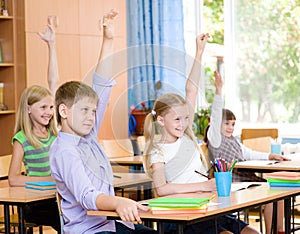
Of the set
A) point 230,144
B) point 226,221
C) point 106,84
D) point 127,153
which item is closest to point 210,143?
point 230,144

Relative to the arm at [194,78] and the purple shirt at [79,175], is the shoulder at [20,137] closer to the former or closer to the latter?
the purple shirt at [79,175]

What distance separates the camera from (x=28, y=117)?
3791 mm

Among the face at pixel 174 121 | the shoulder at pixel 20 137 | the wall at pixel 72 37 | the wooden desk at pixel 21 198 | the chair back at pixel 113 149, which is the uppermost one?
the wall at pixel 72 37

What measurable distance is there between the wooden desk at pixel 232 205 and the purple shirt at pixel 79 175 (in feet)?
0.61

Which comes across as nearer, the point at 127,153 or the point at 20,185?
the point at 20,185

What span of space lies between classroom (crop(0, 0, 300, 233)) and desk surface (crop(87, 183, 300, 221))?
226cm

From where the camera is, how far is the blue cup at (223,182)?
2857 mm

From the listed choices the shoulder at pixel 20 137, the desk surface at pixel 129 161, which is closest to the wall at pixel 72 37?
the desk surface at pixel 129 161

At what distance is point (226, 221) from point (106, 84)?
851 millimetres

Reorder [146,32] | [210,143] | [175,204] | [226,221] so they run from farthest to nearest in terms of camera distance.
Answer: [146,32]
[210,143]
[226,221]
[175,204]

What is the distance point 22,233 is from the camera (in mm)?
3135

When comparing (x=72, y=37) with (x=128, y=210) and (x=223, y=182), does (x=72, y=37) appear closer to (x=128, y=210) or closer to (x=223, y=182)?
(x=223, y=182)

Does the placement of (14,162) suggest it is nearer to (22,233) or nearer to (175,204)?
(22,233)

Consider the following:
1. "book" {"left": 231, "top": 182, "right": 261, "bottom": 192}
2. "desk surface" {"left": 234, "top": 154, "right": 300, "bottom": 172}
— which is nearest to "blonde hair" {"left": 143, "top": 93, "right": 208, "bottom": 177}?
"book" {"left": 231, "top": 182, "right": 261, "bottom": 192}
